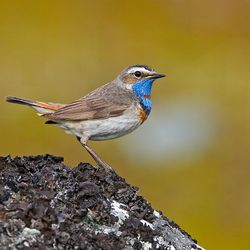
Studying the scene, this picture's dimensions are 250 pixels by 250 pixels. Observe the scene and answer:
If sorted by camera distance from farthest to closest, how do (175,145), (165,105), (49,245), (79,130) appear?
(165,105), (175,145), (79,130), (49,245)

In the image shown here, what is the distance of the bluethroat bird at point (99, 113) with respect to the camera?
11750 mm

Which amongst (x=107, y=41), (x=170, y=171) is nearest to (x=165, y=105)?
(x=170, y=171)

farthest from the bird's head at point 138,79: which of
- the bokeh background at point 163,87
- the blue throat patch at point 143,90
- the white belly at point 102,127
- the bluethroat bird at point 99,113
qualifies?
the bokeh background at point 163,87

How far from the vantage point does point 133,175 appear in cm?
1936

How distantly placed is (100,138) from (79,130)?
25cm

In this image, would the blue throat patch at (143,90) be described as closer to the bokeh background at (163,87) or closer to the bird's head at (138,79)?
the bird's head at (138,79)

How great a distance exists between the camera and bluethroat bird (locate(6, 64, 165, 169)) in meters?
11.8

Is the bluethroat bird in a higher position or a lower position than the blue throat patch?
lower

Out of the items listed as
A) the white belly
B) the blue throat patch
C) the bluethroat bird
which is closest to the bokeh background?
the blue throat patch

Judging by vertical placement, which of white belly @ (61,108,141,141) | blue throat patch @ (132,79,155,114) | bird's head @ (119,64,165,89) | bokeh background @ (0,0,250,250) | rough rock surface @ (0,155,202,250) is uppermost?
bokeh background @ (0,0,250,250)

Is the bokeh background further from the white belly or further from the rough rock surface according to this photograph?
the rough rock surface

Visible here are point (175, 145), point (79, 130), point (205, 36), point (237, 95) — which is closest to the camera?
point (79, 130)

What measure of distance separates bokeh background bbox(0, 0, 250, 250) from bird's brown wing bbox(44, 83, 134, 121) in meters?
4.08

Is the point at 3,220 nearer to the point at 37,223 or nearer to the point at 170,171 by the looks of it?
the point at 37,223
